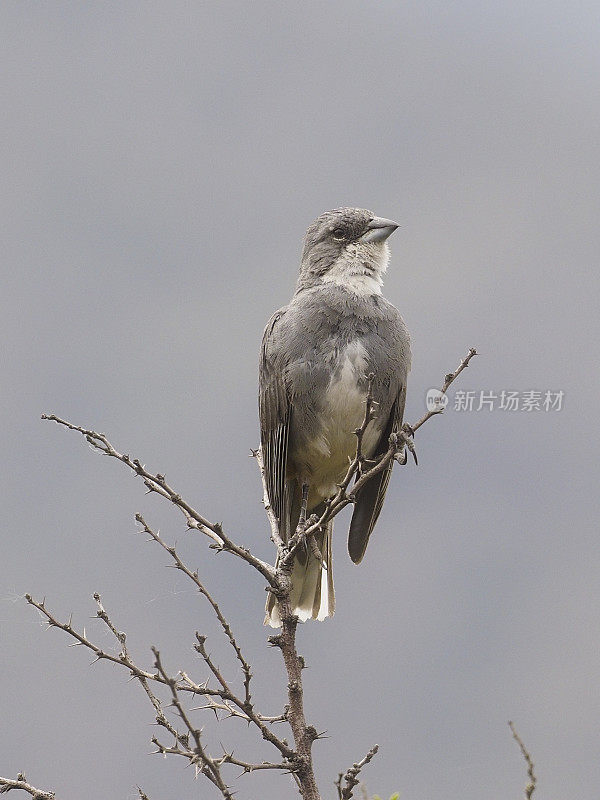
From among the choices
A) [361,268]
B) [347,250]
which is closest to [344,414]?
[361,268]

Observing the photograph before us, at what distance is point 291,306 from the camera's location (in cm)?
548

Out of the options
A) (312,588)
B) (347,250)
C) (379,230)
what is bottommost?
(312,588)

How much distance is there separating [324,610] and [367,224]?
225 centimetres

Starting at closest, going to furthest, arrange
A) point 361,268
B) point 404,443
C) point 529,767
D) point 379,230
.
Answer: point 529,767, point 404,443, point 361,268, point 379,230

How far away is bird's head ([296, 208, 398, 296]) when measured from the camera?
5.56 meters

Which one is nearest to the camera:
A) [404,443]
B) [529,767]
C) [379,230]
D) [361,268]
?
[529,767]

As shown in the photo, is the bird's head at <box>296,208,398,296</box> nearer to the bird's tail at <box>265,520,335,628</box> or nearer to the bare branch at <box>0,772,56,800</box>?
the bird's tail at <box>265,520,335,628</box>

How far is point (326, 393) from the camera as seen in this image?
17.0ft

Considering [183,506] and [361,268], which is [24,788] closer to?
[183,506]

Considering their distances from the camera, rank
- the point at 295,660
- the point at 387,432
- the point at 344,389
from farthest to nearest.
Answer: the point at 387,432
the point at 344,389
the point at 295,660

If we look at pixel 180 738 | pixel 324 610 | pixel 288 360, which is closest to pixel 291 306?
pixel 288 360

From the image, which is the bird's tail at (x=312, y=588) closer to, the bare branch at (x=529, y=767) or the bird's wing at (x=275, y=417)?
the bird's wing at (x=275, y=417)

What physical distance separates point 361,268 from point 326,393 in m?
0.86

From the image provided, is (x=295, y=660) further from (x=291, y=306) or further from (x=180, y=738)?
(x=291, y=306)
